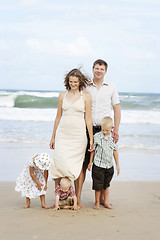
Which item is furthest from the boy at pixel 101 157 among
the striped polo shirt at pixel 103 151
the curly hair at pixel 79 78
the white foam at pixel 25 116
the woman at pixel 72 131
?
the white foam at pixel 25 116

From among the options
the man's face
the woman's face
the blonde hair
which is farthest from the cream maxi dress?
the man's face

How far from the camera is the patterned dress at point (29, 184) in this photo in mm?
3967

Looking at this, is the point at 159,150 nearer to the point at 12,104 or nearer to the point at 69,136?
the point at 69,136

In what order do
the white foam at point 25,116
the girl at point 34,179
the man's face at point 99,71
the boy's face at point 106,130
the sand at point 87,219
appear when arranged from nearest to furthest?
1. the sand at point 87,219
2. the girl at point 34,179
3. the boy's face at point 106,130
4. the man's face at point 99,71
5. the white foam at point 25,116

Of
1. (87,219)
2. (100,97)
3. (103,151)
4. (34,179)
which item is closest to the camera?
(87,219)

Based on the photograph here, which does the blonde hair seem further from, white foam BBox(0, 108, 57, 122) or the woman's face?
white foam BBox(0, 108, 57, 122)

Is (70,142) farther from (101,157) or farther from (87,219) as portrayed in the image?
(87,219)

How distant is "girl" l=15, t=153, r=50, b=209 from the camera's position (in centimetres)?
388

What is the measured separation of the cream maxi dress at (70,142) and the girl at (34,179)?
0.49 feet

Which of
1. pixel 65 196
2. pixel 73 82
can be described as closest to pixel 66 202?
pixel 65 196

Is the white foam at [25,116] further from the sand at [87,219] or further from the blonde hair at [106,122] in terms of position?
the blonde hair at [106,122]

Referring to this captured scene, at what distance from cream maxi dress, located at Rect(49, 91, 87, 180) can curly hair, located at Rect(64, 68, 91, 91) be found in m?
0.17

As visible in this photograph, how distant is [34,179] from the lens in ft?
13.0

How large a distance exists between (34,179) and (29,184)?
11cm
